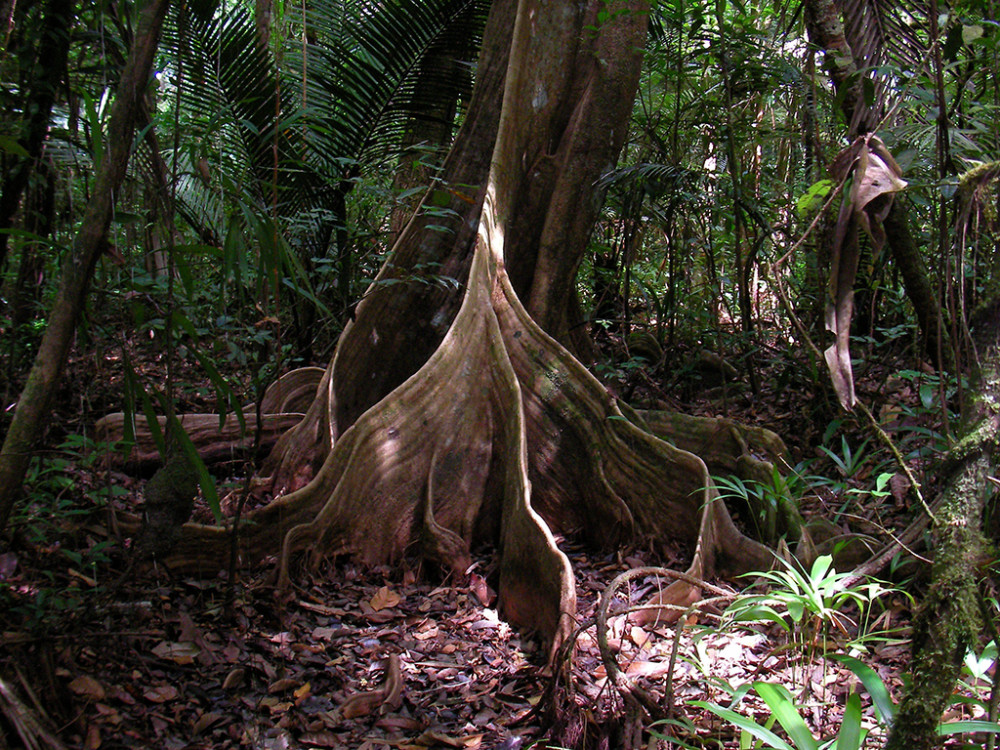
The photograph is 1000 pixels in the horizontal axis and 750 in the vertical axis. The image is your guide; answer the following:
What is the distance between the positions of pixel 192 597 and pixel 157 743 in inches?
32.9

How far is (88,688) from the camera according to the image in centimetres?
215

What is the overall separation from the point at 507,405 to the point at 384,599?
108 cm

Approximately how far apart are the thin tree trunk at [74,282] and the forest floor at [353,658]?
1.59 ft

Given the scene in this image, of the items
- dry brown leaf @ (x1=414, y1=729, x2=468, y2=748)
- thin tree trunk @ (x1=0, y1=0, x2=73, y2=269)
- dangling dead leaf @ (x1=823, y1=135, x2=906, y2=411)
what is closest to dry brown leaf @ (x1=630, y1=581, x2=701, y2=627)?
dry brown leaf @ (x1=414, y1=729, x2=468, y2=748)

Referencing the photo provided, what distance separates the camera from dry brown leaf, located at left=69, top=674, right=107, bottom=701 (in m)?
2.12

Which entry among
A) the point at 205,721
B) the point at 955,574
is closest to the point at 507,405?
the point at 205,721

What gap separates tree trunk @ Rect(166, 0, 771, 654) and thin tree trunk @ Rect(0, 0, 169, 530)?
126 centimetres

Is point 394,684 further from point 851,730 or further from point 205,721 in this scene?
point 851,730

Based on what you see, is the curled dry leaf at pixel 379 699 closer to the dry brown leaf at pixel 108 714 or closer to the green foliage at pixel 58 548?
the dry brown leaf at pixel 108 714

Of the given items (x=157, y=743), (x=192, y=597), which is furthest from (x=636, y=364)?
(x=157, y=743)

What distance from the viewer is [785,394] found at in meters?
4.71

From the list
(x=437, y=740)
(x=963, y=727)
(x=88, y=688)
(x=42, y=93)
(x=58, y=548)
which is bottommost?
(x=437, y=740)

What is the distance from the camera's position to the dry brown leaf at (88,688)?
6.96 feet

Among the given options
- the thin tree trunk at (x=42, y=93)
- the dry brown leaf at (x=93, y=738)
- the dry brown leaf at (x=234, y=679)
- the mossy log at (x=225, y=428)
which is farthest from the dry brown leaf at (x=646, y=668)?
the thin tree trunk at (x=42, y=93)
